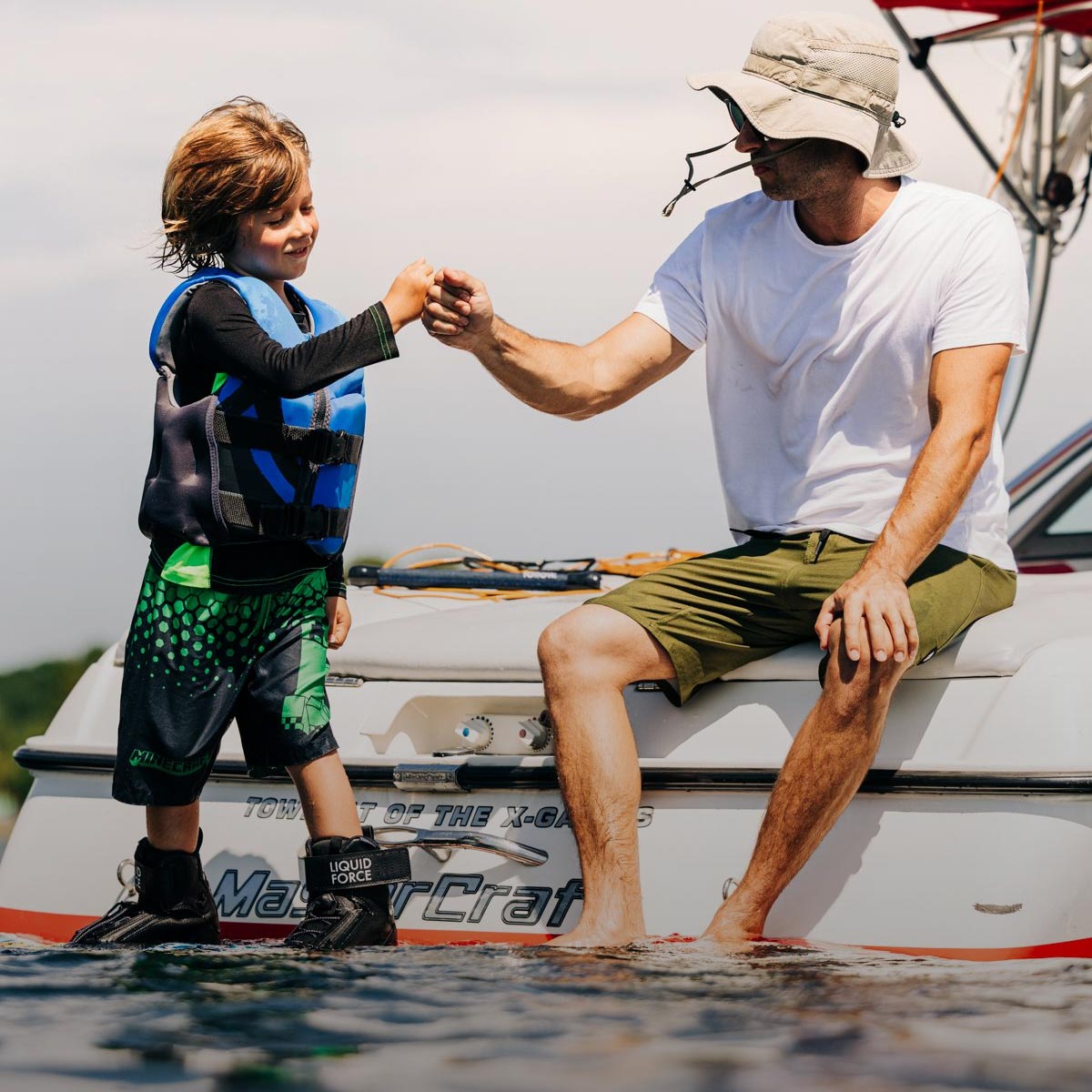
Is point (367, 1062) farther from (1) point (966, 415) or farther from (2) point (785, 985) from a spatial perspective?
(1) point (966, 415)

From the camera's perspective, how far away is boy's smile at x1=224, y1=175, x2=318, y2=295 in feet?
11.1

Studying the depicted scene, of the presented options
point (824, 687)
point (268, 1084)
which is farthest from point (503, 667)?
point (268, 1084)

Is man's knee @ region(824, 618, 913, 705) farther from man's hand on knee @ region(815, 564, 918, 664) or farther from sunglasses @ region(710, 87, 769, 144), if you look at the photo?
sunglasses @ region(710, 87, 769, 144)

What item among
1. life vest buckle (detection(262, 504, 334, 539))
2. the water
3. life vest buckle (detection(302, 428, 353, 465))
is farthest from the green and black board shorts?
A: the water

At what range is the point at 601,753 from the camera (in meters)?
3.37

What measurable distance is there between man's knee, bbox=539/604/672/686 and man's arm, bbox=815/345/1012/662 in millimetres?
338

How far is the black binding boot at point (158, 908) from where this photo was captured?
3428 mm

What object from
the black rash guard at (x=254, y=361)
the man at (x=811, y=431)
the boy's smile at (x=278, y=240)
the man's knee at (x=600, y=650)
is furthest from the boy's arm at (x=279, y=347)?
the man's knee at (x=600, y=650)

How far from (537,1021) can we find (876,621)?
0.96m

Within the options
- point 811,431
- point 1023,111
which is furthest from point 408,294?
point 1023,111

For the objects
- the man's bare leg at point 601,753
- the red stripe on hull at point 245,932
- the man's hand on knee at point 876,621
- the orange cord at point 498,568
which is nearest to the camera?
the man's hand on knee at point 876,621

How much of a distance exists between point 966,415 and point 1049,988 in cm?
105

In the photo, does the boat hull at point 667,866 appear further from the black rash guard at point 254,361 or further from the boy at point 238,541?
the black rash guard at point 254,361

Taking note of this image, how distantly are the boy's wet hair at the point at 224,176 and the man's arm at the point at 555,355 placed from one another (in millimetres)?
391
